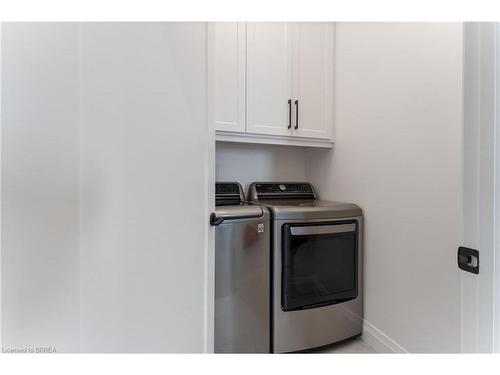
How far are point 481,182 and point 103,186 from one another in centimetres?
86

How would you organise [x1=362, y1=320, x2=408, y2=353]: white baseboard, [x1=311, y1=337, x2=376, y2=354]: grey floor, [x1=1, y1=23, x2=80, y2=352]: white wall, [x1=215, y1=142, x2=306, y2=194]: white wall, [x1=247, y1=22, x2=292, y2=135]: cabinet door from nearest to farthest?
[x1=1, y1=23, x2=80, y2=352]: white wall
[x1=362, y1=320, x2=408, y2=353]: white baseboard
[x1=311, y1=337, x2=376, y2=354]: grey floor
[x1=247, y1=22, x2=292, y2=135]: cabinet door
[x1=215, y1=142, x2=306, y2=194]: white wall

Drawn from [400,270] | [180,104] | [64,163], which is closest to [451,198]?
[400,270]

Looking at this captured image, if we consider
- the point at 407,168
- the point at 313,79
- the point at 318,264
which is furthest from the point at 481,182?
the point at 313,79

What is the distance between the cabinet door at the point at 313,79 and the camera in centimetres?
182

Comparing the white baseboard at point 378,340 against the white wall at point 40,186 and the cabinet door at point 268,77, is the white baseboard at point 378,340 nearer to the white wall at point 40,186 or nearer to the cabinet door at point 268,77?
the cabinet door at point 268,77

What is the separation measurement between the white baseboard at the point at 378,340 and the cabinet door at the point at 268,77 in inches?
55.7

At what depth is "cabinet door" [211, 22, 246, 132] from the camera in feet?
5.32

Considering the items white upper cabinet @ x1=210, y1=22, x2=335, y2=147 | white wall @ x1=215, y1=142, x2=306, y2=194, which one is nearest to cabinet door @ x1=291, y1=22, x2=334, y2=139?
white upper cabinet @ x1=210, y1=22, x2=335, y2=147

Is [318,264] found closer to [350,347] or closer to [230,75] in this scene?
[350,347]

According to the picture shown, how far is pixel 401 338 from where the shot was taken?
139 centimetres

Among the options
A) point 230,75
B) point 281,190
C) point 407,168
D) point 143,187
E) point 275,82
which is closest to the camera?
point 143,187

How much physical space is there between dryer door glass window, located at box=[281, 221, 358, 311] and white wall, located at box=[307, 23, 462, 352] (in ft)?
0.45

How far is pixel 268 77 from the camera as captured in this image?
1.75m

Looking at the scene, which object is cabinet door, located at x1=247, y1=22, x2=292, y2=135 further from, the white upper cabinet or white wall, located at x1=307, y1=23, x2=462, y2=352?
white wall, located at x1=307, y1=23, x2=462, y2=352
